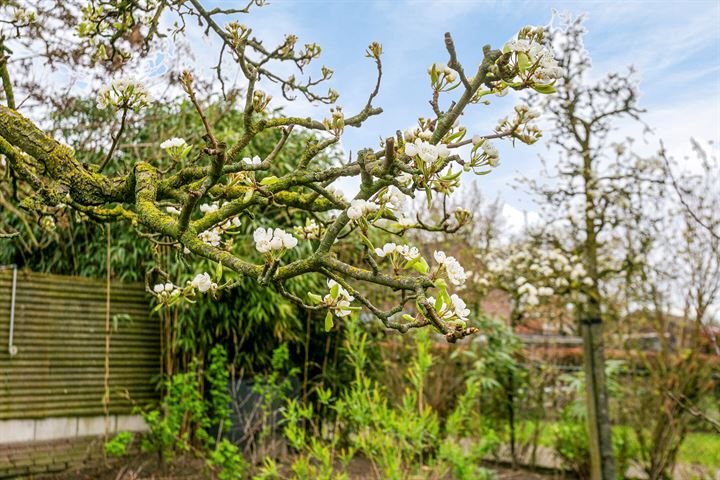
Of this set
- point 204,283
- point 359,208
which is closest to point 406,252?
point 359,208

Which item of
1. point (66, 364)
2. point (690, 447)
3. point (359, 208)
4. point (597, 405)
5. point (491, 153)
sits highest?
point (491, 153)

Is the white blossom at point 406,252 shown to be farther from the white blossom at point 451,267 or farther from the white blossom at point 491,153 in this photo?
the white blossom at point 491,153

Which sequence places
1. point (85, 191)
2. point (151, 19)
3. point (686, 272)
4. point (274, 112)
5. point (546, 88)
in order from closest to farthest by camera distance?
1. point (546, 88)
2. point (85, 191)
3. point (151, 19)
4. point (686, 272)
5. point (274, 112)

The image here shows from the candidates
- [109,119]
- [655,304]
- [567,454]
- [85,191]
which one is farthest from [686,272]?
[109,119]

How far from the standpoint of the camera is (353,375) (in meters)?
5.54

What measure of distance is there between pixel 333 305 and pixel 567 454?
15.1ft

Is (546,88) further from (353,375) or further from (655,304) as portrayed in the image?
(353,375)

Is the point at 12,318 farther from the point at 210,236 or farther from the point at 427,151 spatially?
the point at 427,151

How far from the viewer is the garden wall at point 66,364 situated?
4582mm

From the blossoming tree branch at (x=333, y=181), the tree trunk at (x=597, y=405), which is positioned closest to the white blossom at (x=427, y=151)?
the blossoming tree branch at (x=333, y=181)

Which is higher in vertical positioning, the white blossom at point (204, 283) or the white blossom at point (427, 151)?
the white blossom at point (427, 151)

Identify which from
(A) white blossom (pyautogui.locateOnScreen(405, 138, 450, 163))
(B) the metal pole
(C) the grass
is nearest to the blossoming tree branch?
(A) white blossom (pyautogui.locateOnScreen(405, 138, 450, 163))

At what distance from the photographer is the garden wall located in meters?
4.58

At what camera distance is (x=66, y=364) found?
4.81 metres
